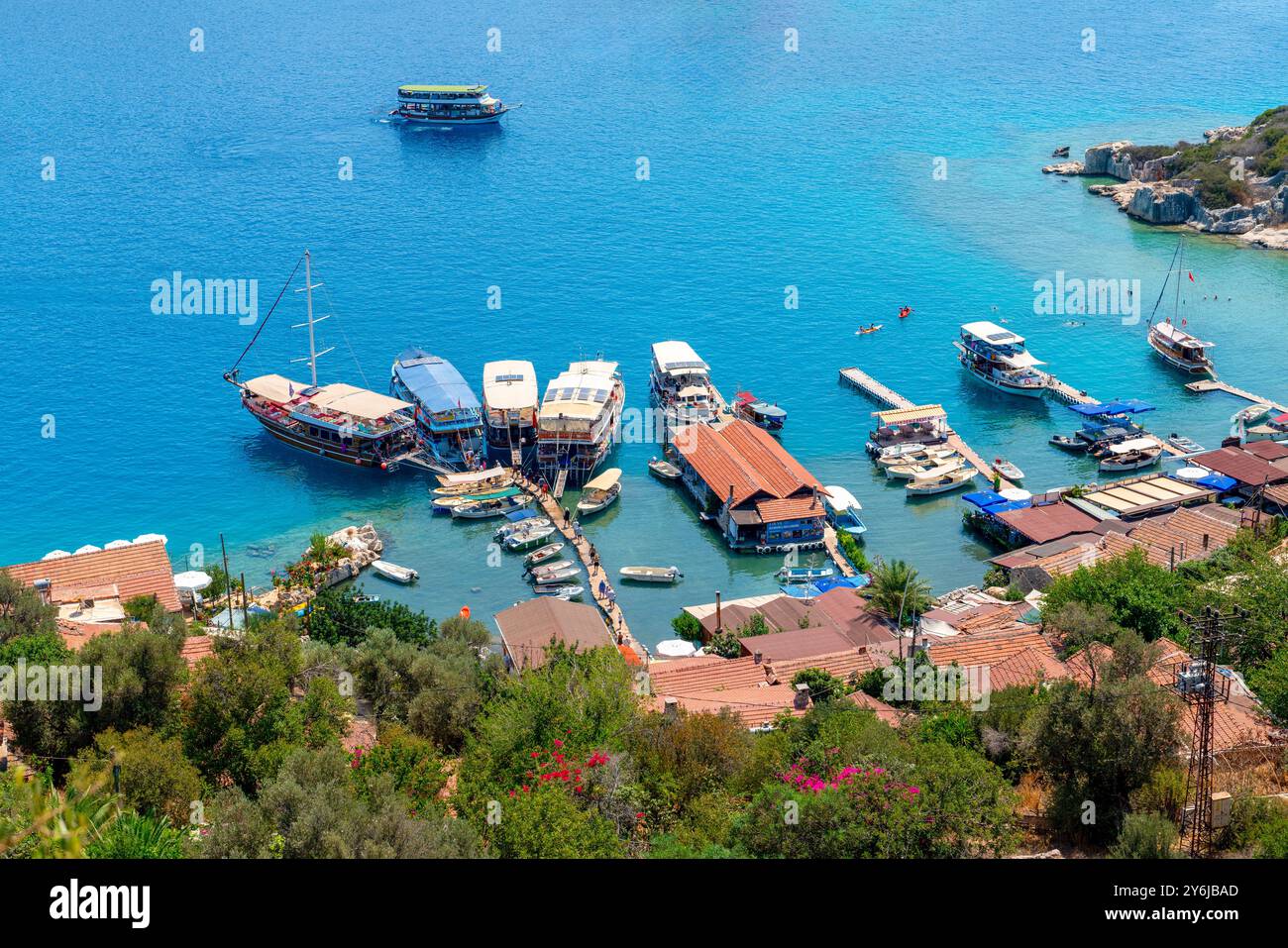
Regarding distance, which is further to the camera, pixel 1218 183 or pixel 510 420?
pixel 1218 183

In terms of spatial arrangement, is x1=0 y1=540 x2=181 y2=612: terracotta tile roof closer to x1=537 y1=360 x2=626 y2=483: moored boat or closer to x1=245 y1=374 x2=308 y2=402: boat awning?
x1=245 y1=374 x2=308 y2=402: boat awning

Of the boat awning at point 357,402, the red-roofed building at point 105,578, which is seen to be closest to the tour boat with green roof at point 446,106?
the boat awning at point 357,402

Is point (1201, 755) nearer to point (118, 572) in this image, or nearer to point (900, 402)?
point (118, 572)

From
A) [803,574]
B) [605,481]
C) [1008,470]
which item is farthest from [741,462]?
[1008,470]

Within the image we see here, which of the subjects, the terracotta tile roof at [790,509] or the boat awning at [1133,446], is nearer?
the terracotta tile roof at [790,509]

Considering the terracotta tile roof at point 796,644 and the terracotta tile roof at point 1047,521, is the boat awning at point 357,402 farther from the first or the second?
the terracotta tile roof at point 1047,521

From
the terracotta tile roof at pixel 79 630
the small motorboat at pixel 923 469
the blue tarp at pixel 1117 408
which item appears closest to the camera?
the terracotta tile roof at pixel 79 630
